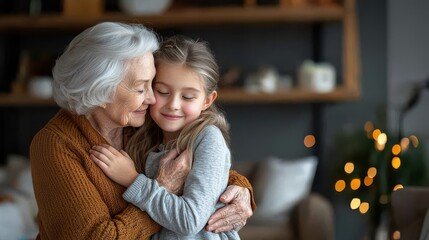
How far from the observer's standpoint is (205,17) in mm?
5844

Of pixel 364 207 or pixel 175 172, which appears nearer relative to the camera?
pixel 175 172

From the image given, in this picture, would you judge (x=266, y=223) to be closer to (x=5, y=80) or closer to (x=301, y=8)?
(x=301, y=8)

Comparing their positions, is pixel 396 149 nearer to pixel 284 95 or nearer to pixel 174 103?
pixel 284 95

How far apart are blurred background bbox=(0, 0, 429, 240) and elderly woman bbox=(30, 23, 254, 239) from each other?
3473 mm

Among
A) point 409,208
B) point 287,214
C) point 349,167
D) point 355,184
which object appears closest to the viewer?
point 409,208

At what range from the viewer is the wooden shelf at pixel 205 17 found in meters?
5.80

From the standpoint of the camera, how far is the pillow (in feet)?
17.5

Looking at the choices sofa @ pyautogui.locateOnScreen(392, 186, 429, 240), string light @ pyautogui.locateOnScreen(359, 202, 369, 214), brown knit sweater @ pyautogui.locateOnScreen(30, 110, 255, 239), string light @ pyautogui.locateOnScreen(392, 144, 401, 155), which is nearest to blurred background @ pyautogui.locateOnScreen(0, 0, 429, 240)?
string light @ pyautogui.locateOnScreen(359, 202, 369, 214)

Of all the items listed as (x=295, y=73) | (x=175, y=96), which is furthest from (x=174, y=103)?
(x=295, y=73)

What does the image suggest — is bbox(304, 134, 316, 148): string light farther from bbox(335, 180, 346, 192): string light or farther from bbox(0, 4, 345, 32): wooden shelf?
bbox(0, 4, 345, 32): wooden shelf

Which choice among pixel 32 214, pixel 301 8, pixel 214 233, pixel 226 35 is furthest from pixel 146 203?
pixel 226 35

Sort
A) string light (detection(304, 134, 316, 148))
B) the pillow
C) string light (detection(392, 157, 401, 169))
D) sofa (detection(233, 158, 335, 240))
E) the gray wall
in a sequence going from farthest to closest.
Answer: string light (detection(304, 134, 316, 148)) < the gray wall < string light (detection(392, 157, 401, 169)) < the pillow < sofa (detection(233, 158, 335, 240))

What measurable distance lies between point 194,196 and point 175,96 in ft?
1.04

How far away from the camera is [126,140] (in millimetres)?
2418
